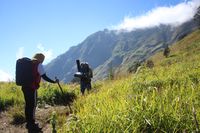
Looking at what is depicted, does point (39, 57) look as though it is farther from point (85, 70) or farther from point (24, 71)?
point (85, 70)

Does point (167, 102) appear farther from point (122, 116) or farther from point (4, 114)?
point (4, 114)

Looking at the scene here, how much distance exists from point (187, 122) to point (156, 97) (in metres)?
1.07

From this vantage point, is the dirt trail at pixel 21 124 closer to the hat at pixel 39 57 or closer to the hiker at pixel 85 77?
the hat at pixel 39 57

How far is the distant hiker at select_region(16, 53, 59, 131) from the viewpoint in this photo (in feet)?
35.9

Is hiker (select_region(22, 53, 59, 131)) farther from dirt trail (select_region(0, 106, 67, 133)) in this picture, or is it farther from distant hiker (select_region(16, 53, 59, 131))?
dirt trail (select_region(0, 106, 67, 133))

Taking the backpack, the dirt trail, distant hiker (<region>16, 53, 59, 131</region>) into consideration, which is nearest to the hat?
distant hiker (<region>16, 53, 59, 131</region>)

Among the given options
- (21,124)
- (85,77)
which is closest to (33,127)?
(21,124)

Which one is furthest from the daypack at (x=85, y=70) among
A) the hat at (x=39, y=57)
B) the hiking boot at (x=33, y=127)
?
the hiking boot at (x=33, y=127)

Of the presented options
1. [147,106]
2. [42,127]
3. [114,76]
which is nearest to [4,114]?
[42,127]

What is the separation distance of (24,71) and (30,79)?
32 cm

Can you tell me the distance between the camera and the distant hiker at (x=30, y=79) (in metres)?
11.0

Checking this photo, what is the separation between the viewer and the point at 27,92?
11.3 m

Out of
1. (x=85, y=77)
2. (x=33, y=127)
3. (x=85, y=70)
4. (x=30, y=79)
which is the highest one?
(x=30, y=79)

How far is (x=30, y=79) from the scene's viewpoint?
438 inches
